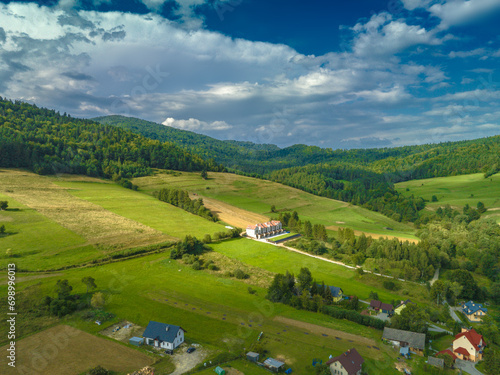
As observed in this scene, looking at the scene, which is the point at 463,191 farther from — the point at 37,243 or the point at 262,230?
the point at 37,243

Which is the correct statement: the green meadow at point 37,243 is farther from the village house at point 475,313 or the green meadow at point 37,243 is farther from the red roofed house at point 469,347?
the village house at point 475,313

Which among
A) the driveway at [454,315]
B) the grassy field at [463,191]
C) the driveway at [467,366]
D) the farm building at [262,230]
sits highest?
the grassy field at [463,191]

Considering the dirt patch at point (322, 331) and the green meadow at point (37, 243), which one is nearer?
the dirt patch at point (322, 331)

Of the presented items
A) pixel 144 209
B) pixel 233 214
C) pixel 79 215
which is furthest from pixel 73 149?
pixel 233 214

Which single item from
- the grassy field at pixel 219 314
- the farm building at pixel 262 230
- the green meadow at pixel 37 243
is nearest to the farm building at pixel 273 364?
the grassy field at pixel 219 314

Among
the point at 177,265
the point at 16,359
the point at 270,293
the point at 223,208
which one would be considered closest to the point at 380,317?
the point at 270,293

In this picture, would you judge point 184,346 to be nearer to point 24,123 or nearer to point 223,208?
point 223,208

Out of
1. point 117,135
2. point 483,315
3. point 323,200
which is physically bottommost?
point 483,315
